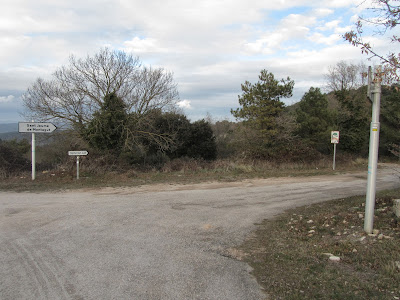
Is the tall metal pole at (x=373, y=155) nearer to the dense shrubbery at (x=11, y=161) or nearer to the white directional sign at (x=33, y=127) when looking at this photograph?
the white directional sign at (x=33, y=127)

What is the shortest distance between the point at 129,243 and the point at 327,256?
3.44 metres

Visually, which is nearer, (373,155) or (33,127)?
(373,155)

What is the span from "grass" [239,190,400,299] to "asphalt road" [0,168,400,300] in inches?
14.9

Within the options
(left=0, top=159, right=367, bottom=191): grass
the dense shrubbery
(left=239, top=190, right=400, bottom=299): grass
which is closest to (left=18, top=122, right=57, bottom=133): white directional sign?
(left=0, top=159, right=367, bottom=191): grass

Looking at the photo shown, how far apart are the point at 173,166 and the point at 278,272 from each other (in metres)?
16.2

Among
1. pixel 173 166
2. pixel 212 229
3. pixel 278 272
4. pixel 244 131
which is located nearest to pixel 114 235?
pixel 212 229

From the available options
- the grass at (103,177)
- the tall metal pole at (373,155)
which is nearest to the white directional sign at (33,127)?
the grass at (103,177)

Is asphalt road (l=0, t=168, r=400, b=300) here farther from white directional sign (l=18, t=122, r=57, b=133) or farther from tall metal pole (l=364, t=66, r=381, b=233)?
white directional sign (l=18, t=122, r=57, b=133)

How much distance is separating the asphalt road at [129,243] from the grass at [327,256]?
380 millimetres

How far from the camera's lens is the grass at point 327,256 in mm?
3646

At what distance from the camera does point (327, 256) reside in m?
4.73

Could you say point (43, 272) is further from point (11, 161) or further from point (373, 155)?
point (11, 161)

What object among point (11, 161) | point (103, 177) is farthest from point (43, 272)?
point (11, 161)

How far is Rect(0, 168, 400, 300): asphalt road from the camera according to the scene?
3.79 meters
